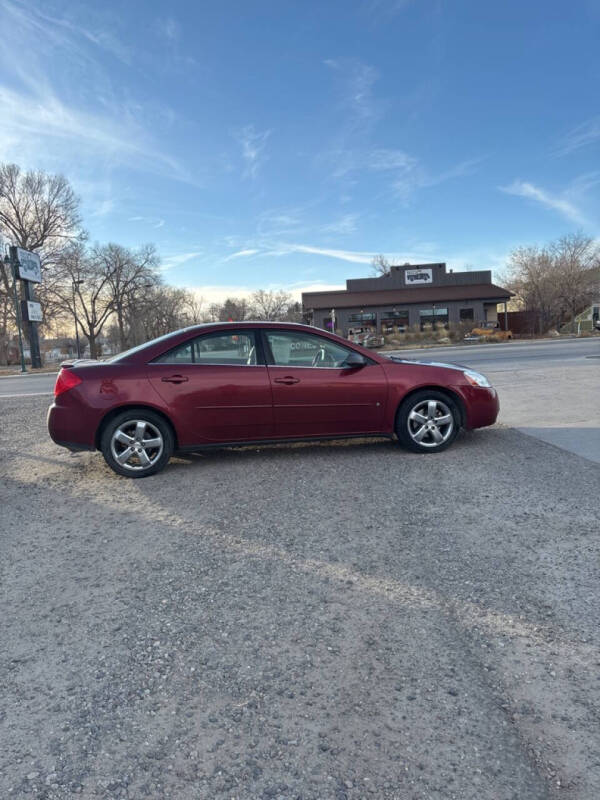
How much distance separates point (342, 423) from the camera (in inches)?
221

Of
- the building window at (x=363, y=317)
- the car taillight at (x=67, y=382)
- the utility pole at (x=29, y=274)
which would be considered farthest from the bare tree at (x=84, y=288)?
the car taillight at (x=67, y=382)

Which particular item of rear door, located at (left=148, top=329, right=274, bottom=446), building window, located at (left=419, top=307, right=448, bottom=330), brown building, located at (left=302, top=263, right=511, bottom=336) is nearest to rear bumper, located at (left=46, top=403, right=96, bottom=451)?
rear door, located at (left=148, top=329, right=274, bottom=446)

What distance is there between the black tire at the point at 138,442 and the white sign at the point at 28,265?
35.6m

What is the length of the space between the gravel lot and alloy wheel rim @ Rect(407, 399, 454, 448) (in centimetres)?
113

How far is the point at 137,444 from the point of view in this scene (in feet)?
17.2

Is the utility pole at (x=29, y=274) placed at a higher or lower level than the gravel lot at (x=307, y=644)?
higher

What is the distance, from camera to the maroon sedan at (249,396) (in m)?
5.20

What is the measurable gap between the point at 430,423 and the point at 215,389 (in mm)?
2322

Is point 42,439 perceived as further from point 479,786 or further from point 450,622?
point 479,786

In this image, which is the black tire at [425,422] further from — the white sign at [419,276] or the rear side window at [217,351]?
the white sign at [419,276]

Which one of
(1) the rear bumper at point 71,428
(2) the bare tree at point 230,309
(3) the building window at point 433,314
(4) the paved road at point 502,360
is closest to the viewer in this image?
(1) the rear bumper at point 71,428

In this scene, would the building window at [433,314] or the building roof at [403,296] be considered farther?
the building window at [433,314]

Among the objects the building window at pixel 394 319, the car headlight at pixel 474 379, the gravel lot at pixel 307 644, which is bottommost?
the gravel lot at pixel 307 644

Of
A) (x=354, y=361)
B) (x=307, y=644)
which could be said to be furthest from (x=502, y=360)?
(x=307, y=644)
